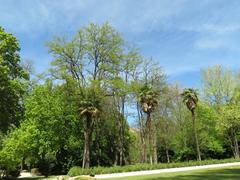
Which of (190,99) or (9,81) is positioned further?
(190,99)

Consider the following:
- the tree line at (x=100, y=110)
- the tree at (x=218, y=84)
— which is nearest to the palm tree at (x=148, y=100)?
the tree line at (x=100, y=110)

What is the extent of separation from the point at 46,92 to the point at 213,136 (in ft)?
92.3

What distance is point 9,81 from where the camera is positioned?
2445 cm

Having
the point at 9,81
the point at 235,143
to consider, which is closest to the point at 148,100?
the point at 235,143

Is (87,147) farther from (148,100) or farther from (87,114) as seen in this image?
(148,100)

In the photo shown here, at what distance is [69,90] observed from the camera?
4631 centimetres

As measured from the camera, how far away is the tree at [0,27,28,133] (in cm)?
2427

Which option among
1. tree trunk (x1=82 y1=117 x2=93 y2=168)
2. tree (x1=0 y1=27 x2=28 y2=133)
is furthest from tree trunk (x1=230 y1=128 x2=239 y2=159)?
tree (x1=0 y1=27 x2=28 y2=133)

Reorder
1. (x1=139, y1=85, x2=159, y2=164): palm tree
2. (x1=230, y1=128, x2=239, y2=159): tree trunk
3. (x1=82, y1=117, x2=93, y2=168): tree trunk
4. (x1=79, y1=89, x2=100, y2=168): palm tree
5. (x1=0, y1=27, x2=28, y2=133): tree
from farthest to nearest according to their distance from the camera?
(x1=230, y1=128, x2=239, y2=159): tree trunk < (x1=139, y1=85, x2=159, y2=164): palm tree < (x1=82, y1=117, x2=93, y2=168): tree trunk < (x1=79, y1=89, x2=100, y2=168): palm tree < (x1=0, y1=27, x2=28, y2=133): tree

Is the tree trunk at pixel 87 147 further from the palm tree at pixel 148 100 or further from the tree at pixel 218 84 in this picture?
the tree at pixel 218 84

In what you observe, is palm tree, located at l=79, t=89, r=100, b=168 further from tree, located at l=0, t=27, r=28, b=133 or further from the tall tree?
tree, located at l=0, t=27, r=28, b=133

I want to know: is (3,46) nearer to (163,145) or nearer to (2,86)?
(2,86)

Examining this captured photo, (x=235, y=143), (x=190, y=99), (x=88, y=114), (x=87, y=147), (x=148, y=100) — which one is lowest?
(x=87, y=147)

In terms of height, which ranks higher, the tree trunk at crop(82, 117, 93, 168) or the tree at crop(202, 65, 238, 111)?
the tree at crop(202, 65, 238, 111)
